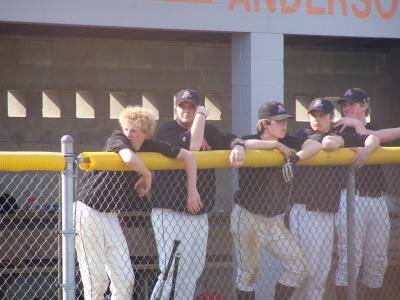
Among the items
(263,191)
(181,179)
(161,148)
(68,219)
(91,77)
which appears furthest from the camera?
(91,77)

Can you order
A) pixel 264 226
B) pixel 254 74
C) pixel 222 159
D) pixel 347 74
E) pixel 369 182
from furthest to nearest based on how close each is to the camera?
pixel 347 74 < pixel 254 74 < pixel 369 182 < pixel 264 226 < pixel 222 159

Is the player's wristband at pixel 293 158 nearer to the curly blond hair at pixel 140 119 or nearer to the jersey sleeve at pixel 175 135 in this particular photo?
the jersey sleeve at pixel 175 135

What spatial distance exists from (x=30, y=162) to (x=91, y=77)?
8.01m

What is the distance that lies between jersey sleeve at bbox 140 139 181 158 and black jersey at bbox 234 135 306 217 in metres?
0.82

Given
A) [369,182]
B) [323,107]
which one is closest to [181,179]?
[323,107]

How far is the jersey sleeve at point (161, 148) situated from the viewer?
221 inches

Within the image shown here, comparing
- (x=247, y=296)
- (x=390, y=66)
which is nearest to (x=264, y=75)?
(x=247, y=296)

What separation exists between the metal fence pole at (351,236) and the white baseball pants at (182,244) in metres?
0.98

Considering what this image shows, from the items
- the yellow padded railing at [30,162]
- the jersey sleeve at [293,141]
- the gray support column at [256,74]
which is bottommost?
the yellow padded railing at [30,162]

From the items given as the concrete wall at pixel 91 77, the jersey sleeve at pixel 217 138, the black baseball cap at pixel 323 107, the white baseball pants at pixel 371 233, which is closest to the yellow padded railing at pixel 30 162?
the jersey sleeve at pixel 217 138

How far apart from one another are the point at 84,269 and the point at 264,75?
4.17 m

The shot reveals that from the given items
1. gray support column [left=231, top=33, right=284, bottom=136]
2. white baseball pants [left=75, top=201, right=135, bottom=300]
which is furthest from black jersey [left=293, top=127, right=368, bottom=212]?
gray support column [left=231, top=33, right=284, bottom=136]

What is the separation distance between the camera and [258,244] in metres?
6.37

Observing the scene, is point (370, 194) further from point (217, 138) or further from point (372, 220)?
point (217, 138)
